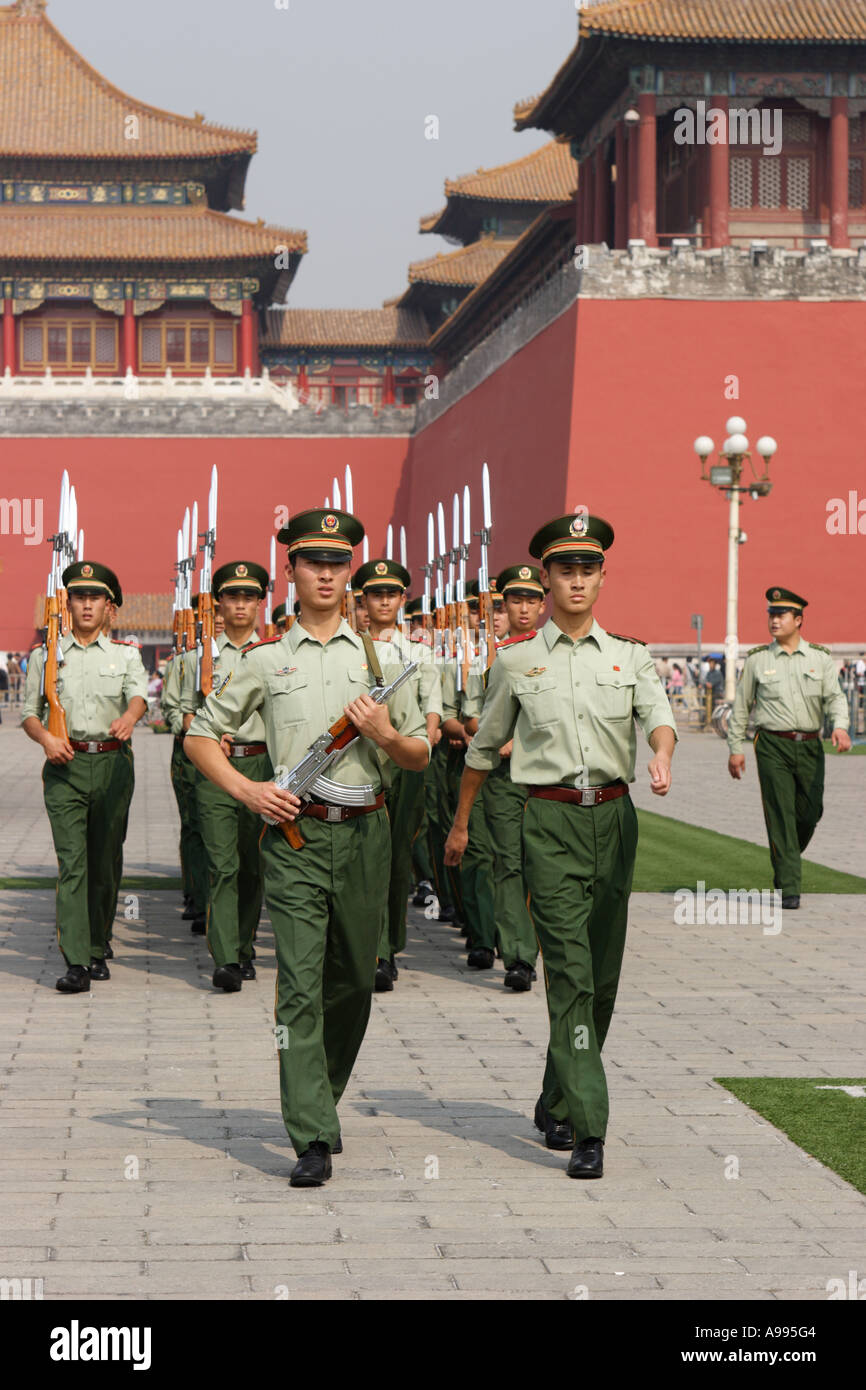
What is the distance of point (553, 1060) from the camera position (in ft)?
14.5

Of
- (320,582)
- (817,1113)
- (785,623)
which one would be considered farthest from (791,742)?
(320,582)

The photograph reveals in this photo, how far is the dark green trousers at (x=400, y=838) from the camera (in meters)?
7.12

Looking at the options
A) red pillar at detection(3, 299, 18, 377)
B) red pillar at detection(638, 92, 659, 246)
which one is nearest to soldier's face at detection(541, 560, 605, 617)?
red pillar at detection(638, 92, 659, 246)

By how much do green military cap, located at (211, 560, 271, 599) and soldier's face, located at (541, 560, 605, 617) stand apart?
3158 mm

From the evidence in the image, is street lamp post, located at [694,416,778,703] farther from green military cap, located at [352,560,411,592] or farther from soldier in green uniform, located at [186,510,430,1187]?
soldier in green uniform, located at [186,510,430,1187]

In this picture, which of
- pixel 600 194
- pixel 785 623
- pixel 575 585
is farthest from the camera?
pixel 600 194

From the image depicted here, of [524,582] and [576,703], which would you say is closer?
[576,703]

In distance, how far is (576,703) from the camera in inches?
180

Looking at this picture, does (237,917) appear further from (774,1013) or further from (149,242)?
(149,242)

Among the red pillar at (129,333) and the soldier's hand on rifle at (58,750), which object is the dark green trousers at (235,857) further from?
the red pillar at (129,333)

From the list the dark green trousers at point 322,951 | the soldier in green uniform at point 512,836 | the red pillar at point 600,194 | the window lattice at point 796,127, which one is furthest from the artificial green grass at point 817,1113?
the red pillar at point 600,194

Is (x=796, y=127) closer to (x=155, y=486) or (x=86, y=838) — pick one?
(x=155, y=486)

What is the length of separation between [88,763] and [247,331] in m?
32.7

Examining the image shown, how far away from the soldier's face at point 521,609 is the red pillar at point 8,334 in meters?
32.3
